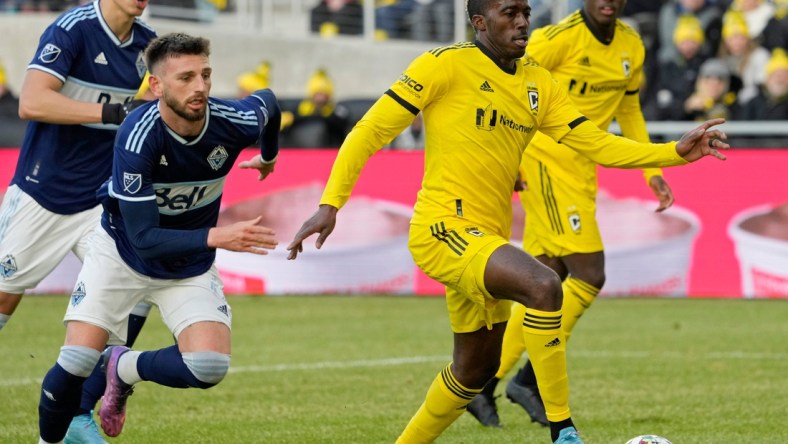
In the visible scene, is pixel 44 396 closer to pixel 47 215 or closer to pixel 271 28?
pixel 47 215

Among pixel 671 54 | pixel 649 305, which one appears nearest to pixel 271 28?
pixel 671 54

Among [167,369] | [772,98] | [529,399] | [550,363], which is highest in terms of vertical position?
A: [550,363]

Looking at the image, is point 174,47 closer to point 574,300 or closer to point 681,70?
point 574,300

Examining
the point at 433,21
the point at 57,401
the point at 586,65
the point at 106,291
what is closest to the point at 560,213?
the point at 586,65

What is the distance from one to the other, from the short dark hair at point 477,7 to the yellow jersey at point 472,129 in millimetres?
173

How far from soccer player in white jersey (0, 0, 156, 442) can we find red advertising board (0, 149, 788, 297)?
7397 mm

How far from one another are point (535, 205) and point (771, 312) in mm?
6136

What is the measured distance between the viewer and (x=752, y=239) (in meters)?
15.0

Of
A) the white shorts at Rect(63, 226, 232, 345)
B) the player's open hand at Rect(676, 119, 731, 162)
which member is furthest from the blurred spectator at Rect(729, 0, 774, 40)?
the white shorts at Rect(63, 226, 232, 345)

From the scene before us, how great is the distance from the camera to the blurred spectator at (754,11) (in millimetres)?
19719

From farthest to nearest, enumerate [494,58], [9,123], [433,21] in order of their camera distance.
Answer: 1. [433,21]
2. [9,123]
3. [494,58]

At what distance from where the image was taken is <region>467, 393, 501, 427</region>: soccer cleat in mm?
8500

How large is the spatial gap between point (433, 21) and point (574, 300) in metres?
14.5

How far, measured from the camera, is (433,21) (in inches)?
892
